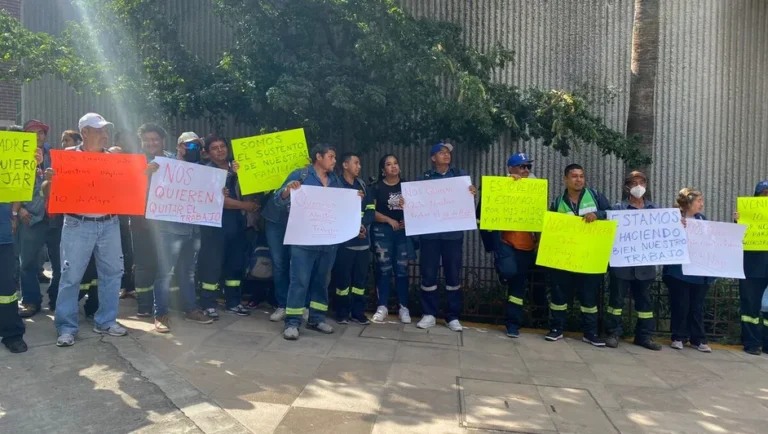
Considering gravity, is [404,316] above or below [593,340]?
above

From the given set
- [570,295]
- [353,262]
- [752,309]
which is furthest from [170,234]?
[752,309]

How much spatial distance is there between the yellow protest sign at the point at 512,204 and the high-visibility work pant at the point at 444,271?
488 mm

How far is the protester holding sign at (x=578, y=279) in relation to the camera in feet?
20.7

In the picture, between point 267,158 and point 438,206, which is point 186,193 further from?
point 438,206

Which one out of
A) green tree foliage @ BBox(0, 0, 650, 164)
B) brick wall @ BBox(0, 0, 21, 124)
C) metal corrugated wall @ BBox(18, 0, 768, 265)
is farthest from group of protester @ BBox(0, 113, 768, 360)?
brick wall @ BBox(0, 0, 21, 124)

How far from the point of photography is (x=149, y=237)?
5.79 m

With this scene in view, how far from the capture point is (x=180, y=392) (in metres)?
4.22

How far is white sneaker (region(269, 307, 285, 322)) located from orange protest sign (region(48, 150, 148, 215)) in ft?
6.15

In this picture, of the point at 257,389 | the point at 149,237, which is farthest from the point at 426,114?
the point at 257,389

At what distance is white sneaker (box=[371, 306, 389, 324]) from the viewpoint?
674 centimetres

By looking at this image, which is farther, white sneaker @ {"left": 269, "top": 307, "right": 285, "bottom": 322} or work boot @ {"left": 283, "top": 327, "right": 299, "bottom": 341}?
white sneaker @ {"left": 269, "top": 307, "right": 285, "bottom": 322}

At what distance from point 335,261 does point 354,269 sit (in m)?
0.27

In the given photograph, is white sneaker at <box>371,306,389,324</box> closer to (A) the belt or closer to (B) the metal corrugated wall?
(B) the metal corrugated wall

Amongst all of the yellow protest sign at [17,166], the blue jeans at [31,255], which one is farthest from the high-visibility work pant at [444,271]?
the blue jeans at [31,255]
